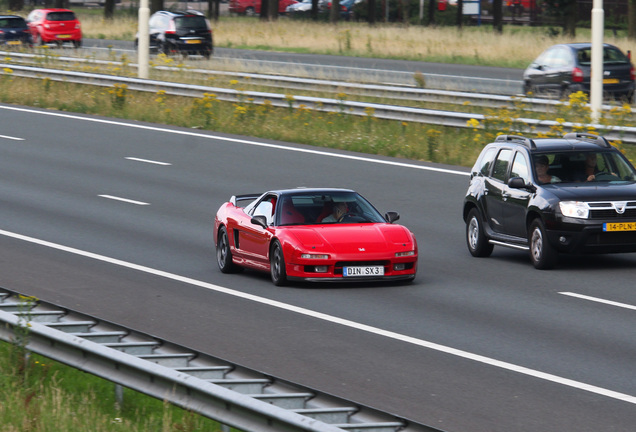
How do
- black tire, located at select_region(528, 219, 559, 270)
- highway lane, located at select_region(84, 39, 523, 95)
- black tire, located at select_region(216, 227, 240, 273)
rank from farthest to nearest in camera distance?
highway lane, located at select_region(84, 39, 523, 95), black tire, located at select_region(216, 227, 240, 273), black tire, located at select_region(528, 219, 559, 270)

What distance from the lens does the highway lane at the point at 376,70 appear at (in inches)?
1544

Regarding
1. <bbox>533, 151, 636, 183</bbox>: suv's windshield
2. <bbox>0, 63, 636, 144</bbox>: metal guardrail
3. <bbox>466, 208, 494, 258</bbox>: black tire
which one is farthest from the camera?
<bbox>0, 63, 636, 144</bbox>: metal guardrail

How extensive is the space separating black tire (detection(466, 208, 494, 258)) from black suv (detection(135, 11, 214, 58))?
33461mm

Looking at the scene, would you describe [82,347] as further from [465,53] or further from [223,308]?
[465,53]

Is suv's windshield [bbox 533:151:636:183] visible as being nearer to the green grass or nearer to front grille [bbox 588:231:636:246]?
front grille [bbox 588:231:636:246]

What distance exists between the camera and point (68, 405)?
837 centimetres

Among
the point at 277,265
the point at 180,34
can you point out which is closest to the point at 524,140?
the point at 277,265

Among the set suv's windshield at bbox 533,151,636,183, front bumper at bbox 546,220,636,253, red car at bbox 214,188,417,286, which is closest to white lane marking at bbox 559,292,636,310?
front bumper at bbox 546,220,636,253

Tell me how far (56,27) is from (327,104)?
31.0 meters

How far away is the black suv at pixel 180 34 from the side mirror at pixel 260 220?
115 ft

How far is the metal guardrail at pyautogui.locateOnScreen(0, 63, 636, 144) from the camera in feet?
79.1

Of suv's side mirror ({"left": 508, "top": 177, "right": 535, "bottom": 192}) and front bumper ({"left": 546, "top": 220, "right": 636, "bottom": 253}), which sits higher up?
suv's side mirror ({"left": 508, "top": 177, "right": 535, "bottom": 192})

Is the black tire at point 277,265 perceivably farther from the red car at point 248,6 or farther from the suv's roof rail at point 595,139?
the red car at point 248,6

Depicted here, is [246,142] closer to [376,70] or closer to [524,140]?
[524,140]
